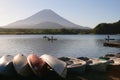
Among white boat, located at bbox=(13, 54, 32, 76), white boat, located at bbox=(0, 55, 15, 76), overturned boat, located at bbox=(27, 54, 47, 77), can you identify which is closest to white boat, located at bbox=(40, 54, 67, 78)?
overturned boat, located at bbox=(27, 54, 47, 77)

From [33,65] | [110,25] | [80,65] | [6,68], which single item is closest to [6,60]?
[6,68]

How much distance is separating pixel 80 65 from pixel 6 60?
5579 mm

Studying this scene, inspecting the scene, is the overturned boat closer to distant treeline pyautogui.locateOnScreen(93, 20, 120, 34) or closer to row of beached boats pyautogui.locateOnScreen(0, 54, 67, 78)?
row of beached boats pyautogui.locateOnScreen(0, 54, 67, 78)

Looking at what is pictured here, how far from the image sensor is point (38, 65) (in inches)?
747

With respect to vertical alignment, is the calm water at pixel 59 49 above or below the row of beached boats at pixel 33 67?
below

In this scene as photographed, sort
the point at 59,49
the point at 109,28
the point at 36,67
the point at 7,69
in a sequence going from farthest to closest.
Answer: the point at 109,28 → the point at 59,49 → the point at 7,69 → the point at 36,67

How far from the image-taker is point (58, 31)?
189875 mm

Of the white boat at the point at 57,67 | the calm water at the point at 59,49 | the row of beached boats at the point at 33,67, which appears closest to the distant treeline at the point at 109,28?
the calm water at the point at 59,49

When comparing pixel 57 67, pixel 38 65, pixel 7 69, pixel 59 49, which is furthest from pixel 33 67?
pixel 59 49

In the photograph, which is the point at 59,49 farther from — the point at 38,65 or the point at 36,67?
the point at 36,67

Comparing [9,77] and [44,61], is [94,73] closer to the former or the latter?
[44,61]

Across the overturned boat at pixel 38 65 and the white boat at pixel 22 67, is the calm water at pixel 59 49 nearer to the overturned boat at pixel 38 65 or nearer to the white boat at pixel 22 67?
the white boat at pixel 22 67

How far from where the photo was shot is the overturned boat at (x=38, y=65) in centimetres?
1875

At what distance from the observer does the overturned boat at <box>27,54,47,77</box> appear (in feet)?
61.5
